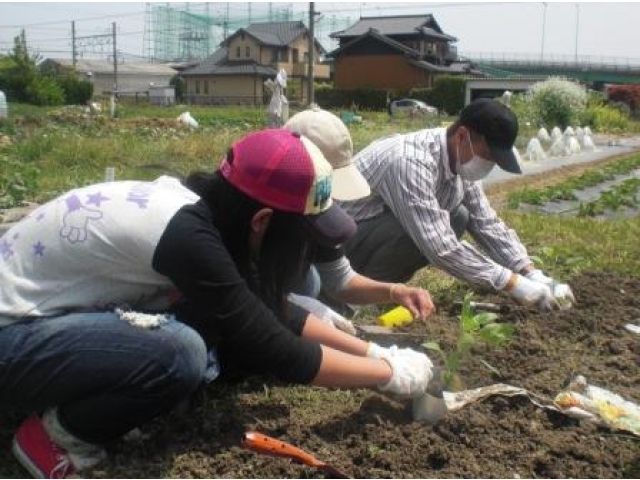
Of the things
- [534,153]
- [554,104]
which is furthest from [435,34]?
[534,153]

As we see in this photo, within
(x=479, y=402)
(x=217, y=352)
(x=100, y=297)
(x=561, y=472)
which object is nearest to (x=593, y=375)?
(x=479, y=402)

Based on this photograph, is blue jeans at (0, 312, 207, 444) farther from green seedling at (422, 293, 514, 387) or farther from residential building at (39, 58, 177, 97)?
residential building at (39, 58, 177, 97)

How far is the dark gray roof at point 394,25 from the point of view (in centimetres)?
4748

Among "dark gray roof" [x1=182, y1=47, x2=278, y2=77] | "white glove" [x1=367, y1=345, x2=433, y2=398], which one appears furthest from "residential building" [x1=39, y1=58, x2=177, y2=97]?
"white glove" [x1=367, y1=345, x2=433, y2=398]

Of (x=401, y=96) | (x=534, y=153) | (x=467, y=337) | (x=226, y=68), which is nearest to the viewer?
(x=467, y=337)

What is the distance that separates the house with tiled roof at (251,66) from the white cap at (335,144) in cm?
4366

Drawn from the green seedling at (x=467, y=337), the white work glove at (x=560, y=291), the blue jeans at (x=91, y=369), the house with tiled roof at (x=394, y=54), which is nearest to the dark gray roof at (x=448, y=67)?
the house with tiled roof at (x=394, y=54)

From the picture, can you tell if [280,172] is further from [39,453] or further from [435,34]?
[435,34]

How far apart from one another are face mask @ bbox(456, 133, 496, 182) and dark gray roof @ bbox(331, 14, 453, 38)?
45.4 metres

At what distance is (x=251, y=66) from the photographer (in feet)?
162

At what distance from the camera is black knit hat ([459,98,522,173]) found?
2.95 meters

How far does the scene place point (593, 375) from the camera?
2.56 metres

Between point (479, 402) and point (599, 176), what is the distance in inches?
339

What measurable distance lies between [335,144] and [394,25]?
47.8 m
